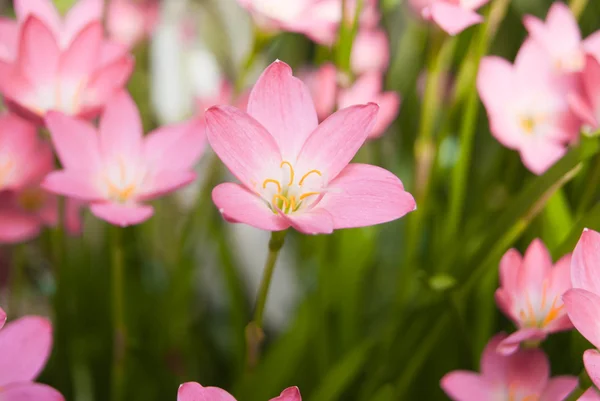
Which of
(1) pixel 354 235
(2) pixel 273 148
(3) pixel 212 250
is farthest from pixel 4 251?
(2) pixel 273 148

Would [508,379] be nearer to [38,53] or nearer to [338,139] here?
[338,139]

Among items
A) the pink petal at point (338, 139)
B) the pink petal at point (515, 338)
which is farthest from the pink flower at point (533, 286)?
the pink petal at point (338, 139)

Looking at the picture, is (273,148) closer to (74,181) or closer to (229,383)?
(74,181)

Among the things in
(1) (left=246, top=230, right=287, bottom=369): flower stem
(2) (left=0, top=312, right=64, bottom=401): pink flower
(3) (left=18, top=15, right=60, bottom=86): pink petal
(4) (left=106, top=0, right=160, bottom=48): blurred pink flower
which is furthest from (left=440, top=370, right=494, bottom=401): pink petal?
(4) (left=106, top=0, right=160, bottom=48): blurred pink flower

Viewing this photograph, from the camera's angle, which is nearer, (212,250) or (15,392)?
(15,392)

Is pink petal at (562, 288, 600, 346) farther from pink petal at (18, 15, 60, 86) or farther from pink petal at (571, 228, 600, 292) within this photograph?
pink petal at (18, 15, 60, 86)

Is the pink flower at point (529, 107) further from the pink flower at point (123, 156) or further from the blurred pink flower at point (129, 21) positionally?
the blurred pink flower at point (129, 21)

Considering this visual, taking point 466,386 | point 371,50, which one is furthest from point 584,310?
point 371,50
